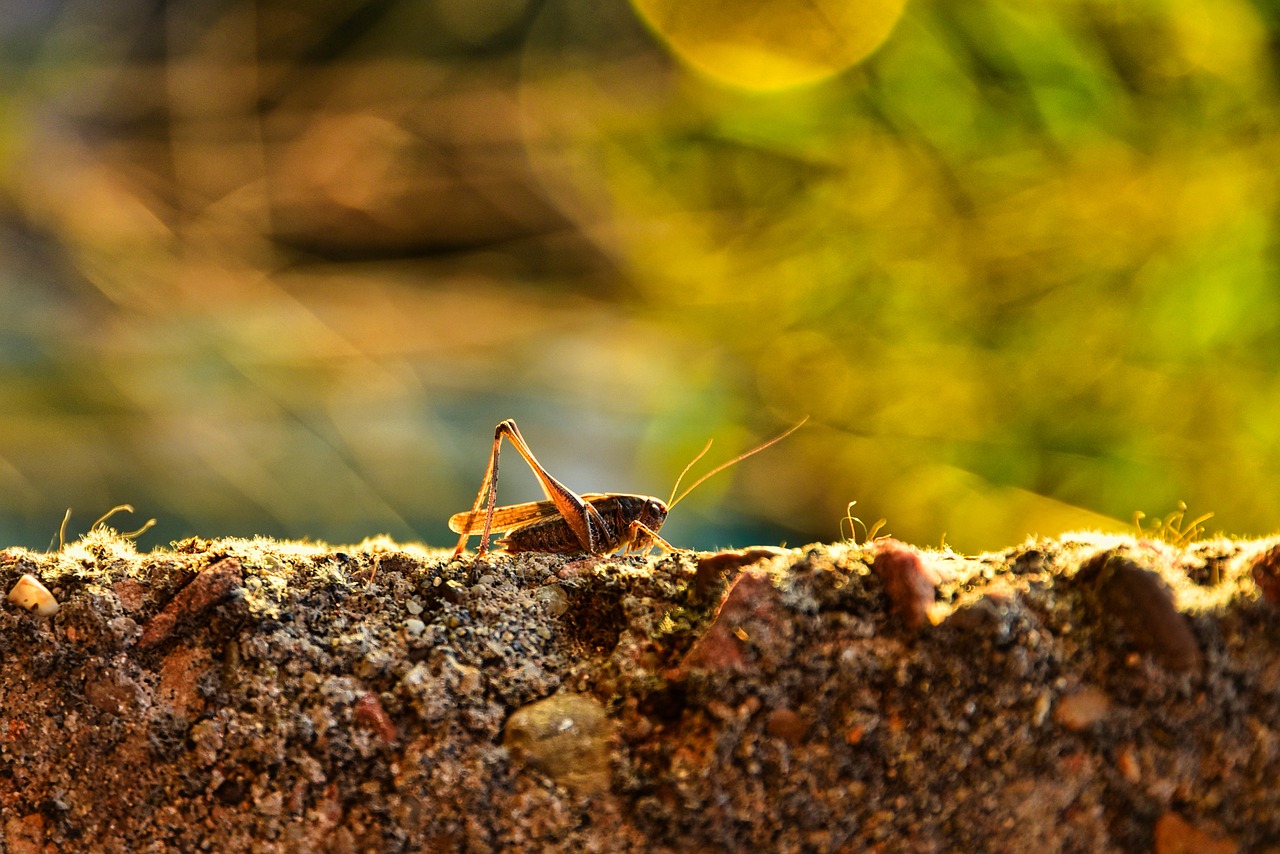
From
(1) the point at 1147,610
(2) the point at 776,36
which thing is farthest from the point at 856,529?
(2) the point at 776,36

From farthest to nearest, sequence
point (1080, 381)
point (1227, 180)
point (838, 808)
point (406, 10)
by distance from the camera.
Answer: point (406, 10)
point (1080, 381)
point (1227, 180)
point (838, 808)

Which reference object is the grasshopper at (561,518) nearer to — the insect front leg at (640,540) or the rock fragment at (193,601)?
the insect front leg at (640,540)

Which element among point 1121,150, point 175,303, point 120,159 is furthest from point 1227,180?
point 120,159

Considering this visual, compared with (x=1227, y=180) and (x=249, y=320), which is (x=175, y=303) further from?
(x=1227, y=180)

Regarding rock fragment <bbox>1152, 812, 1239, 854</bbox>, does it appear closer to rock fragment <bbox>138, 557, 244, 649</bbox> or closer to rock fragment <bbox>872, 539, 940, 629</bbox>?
rock fragment <bbox>872, 539, 940, 629</bbox>

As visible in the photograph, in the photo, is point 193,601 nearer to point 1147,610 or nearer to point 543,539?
point 543,539
